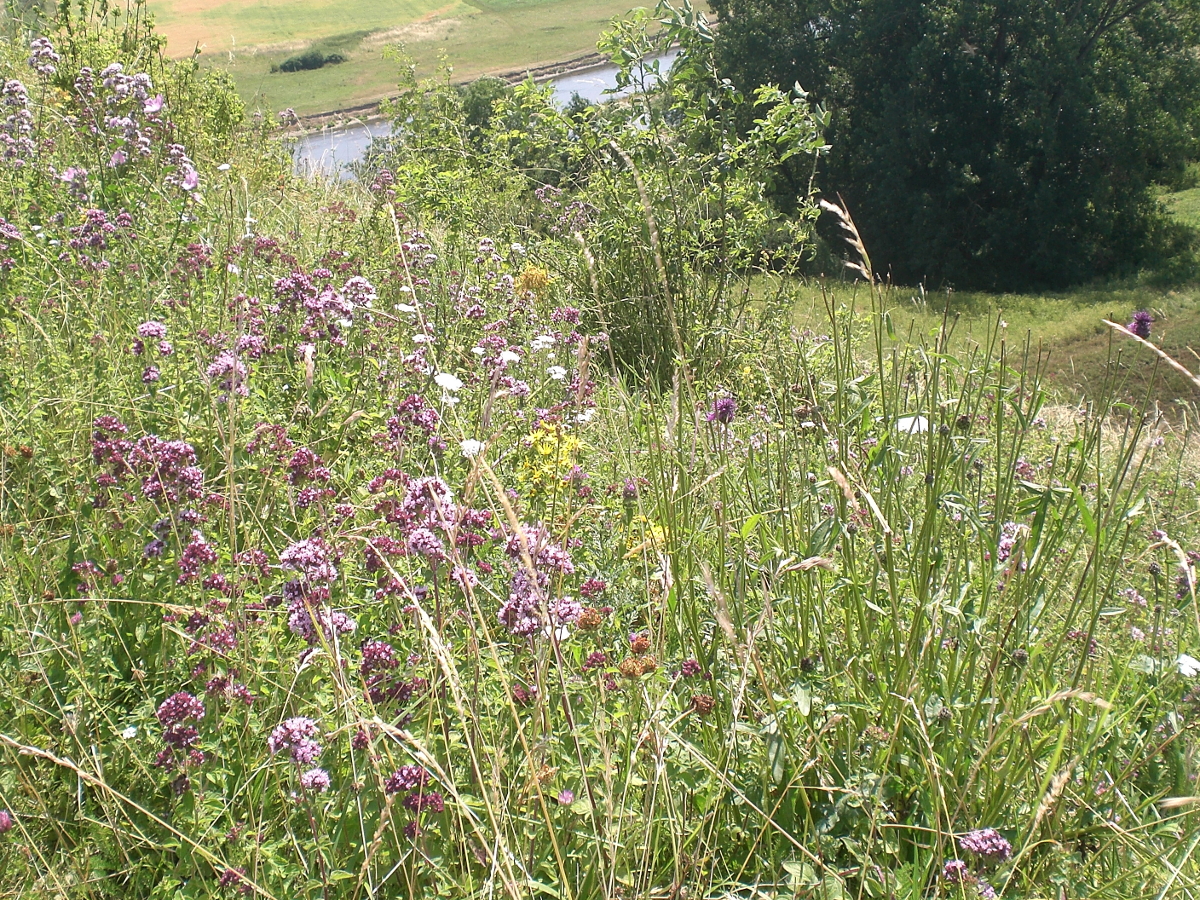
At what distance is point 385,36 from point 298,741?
71.8 metres

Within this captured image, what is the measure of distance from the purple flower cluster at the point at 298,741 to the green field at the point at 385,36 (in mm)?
53749

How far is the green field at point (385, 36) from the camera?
179 ft

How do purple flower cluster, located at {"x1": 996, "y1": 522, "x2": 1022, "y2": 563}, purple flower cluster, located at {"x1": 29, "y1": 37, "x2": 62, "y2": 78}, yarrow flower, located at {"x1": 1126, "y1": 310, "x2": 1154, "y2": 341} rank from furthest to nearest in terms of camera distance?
purple flower cluster, located at {"x1": 29, "y1": 37, "x2": 62, "y2": 78}, purple flower cluster, located at {"x1": 996, "y1": 522, "x2": 1022, "y2": 563}, yarrow flower, located at {"x1": 1126, "y1": 310, "x2": 1154, "y2": 341}

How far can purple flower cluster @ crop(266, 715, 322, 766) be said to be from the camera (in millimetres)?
1436

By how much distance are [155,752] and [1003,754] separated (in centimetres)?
175

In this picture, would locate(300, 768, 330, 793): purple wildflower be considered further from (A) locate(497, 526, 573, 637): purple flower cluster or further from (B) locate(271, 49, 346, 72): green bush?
(B) locate(271, 49, 346, 72): green bush

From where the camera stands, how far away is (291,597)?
160 cm

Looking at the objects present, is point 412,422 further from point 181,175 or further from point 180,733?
point 181,175

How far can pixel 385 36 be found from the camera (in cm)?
6444

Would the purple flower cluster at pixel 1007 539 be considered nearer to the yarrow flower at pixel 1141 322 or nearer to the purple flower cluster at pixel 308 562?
the yarrow flower at pixel 1141 322

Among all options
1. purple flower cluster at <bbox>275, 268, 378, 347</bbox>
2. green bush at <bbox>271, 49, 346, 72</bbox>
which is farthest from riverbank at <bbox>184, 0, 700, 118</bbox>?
purple flower cluster at <bbox>275, 268, 378, 347</bbox>

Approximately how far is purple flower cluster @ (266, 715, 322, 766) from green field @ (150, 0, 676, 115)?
53.7 metres

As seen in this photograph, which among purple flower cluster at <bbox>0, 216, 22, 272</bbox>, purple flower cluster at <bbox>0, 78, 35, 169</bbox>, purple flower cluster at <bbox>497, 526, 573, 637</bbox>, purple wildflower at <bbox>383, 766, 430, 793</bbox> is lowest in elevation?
purple wildflower at <bbox>383, 766, 430, 793</bbox>

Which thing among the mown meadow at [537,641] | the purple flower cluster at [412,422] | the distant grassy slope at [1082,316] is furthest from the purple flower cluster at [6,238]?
the distant grassy slope at [1082,316]
